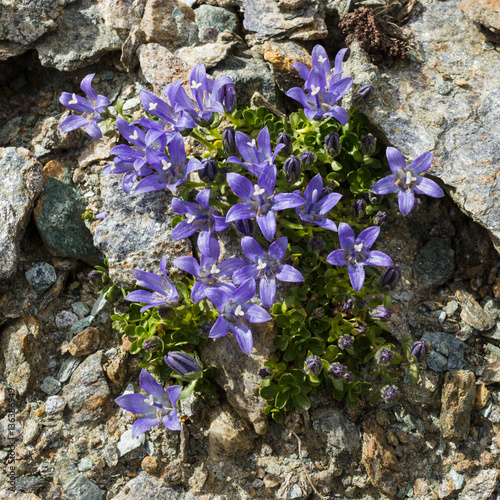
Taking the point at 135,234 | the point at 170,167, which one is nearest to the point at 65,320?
the point at 135,234

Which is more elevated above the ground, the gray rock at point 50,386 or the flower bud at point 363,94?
the flower bud at point 363,94

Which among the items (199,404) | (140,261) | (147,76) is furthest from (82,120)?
(199,404)

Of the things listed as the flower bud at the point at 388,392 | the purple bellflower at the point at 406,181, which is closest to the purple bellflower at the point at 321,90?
the purple bellflower at the point at 406,181

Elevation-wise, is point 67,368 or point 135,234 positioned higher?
point 135,234

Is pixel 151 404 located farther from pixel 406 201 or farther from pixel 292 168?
pixel 406 201

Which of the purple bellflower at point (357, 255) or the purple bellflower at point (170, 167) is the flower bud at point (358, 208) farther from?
the purple bellflower at point (170, 167)

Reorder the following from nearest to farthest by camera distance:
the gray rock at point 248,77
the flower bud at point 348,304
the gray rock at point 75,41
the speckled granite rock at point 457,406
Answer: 1. the speckled granite rock at point 457,406
2. the flower bud at point 348,304
3. the gray rock at point 248,77
4. the gray rock at point 75,41

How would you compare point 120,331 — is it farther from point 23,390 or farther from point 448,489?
point 448,489

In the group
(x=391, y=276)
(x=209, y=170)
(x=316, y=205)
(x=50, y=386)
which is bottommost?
(x=50, y=386)

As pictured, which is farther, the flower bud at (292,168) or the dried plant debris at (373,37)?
the dried plant debris at (373,37)
